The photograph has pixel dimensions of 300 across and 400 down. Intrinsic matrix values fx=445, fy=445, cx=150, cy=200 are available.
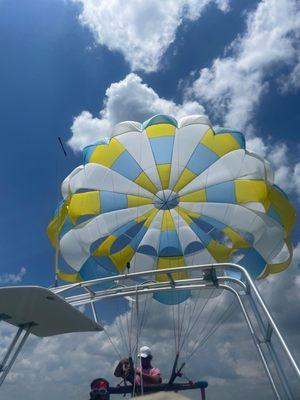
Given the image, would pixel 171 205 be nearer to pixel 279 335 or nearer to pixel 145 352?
pixel 145 352

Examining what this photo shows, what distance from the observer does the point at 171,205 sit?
33.7ft

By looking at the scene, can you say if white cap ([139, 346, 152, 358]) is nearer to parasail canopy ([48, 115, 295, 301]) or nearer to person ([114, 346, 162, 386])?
person ([114, 346, 162, 386])

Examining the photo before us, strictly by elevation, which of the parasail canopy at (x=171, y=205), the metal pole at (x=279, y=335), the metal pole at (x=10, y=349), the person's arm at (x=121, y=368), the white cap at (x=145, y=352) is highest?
the parasail canopy at (x=171, y=205)

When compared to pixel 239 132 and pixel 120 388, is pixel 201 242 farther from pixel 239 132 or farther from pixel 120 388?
pixel 120 388

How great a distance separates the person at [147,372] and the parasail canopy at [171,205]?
77.0 inches

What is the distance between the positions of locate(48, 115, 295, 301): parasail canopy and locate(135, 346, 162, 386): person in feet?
6.42

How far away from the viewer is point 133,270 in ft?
34.0

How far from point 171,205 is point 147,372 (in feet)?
12.1

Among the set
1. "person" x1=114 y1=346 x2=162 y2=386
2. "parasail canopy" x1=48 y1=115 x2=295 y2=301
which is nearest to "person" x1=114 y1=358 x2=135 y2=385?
"person" x1=114 y1=346 x2=162 y2=386

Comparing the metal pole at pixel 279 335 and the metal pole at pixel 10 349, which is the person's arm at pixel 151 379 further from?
the metal pole at pixel 279 335

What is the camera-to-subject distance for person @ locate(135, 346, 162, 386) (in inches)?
307

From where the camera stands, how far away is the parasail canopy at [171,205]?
9.86 metres

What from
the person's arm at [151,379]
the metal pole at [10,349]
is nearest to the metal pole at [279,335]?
the person's arm at [151,379]

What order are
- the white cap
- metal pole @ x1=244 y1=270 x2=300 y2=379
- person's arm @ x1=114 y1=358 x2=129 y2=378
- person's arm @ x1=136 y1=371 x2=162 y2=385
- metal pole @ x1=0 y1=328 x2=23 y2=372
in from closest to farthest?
metal pole @ x1=244 y1=270 x2=300 y2=379 → metal pole @ x1=0 y1=328 x2=23 y2=372 → person's arm @ x1=114 y1=358 x2=129 y2=378 → person's arm @ x1=136 y1=371 x2=162 y2=385 → the white cap
